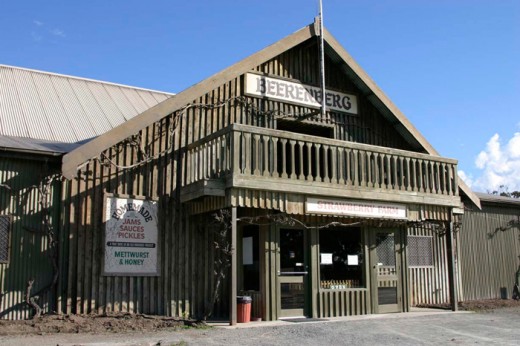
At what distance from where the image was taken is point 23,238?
1328 centimetres

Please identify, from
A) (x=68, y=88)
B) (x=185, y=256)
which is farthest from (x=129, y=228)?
(x=68, y=88)

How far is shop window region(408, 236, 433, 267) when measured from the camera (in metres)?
18.9

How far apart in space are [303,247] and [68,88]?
8657mm

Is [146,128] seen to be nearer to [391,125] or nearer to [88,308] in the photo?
[88,308]

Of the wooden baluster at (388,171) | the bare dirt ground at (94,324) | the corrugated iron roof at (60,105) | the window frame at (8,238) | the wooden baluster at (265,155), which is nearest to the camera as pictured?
the bare dirt ground at (94,324)

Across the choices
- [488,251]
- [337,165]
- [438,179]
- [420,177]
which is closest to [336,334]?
[337,165]

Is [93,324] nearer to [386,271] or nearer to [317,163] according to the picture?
[317,163]

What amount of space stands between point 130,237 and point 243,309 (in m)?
3.19

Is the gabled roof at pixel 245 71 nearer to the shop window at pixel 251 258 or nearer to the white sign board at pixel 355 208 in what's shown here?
the white sign board at pixel 355 208

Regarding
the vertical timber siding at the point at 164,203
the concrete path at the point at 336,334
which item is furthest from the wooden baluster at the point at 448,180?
the vertical timber siding at the point at 164,203

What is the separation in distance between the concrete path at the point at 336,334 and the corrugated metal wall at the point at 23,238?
217cm

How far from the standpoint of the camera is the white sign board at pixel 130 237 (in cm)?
1404

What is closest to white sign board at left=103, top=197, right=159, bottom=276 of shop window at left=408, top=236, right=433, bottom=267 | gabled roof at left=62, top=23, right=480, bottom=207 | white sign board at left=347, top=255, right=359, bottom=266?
gabled roof at left=62, top=23, right=480, bottom=207

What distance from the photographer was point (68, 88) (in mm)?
18172
